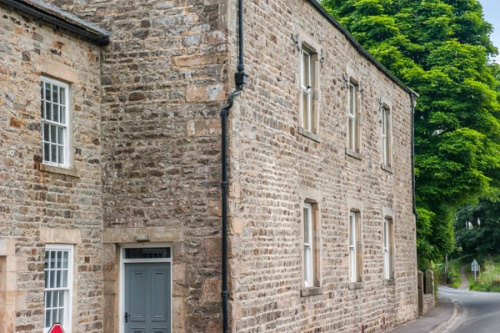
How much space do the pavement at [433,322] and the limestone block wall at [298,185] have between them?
58cm

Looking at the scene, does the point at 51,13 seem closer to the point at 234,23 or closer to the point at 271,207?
the point at 234,23

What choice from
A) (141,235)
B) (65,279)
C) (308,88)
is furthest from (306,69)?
(65,279)

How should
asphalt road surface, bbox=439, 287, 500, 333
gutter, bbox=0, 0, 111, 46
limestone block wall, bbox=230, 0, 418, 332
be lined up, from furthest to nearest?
asphalt road surface, bbox=439, 287, 500, 333 < limestone block wall, bbox=230, 0, 418, 332 < gutter, bbox=0, 0, 111, 46

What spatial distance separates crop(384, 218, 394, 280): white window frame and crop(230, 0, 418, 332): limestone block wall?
1.08 ft

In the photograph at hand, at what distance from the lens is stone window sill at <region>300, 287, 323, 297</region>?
17.3 metres

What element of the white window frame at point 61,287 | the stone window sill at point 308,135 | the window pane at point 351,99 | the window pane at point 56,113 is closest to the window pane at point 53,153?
the window pane at point 56,113

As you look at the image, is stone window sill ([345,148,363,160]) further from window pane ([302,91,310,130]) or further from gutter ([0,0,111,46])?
gutter ([0,0,111,46])

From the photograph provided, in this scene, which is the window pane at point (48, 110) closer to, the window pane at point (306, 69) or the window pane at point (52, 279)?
the window pane at point (52, 279)

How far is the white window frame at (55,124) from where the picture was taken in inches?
539

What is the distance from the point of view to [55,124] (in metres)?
13.9

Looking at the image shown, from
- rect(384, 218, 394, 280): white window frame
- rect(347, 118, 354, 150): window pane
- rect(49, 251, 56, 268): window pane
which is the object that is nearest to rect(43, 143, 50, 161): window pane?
rect(49, 251, 56, 268): window pane

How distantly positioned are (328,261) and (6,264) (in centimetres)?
869

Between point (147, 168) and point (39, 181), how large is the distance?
213 cm

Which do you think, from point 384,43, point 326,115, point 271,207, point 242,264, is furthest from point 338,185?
point 384,43
